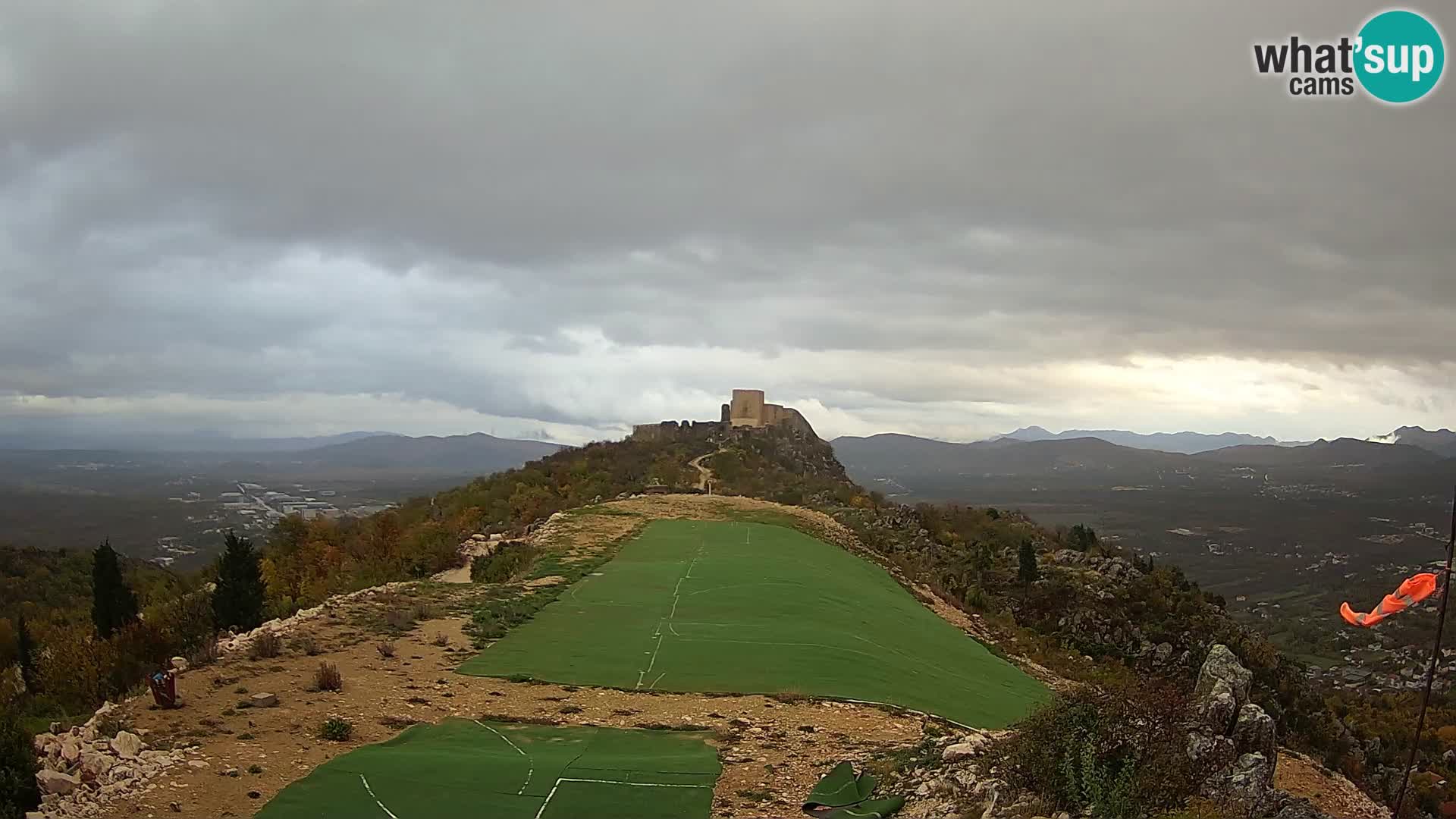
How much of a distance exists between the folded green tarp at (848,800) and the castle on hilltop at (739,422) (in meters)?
57.9

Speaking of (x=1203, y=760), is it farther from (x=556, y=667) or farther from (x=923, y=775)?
(x=556, y=667)

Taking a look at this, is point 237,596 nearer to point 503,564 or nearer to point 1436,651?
point 503,564

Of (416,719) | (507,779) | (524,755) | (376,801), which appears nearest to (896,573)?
(416,719)

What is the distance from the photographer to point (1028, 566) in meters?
36.5

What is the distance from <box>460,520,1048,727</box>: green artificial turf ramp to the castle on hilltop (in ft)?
142

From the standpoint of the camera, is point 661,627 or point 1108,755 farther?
point 661,627

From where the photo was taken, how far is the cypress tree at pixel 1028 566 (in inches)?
1411

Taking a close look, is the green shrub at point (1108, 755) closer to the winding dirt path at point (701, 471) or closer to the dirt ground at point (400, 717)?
the dirt ground at point (400, 717)

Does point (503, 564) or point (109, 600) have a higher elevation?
point (503, 564)

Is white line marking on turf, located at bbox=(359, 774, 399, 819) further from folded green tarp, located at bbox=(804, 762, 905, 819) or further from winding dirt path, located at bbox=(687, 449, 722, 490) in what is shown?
winding dirt path, located at bbox=(687, 449, 722, 490)

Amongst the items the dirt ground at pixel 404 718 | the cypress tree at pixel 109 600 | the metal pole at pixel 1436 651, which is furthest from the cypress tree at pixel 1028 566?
the metal pole at pixel 1436 651

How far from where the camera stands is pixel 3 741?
8.34 metres

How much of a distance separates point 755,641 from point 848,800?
23.8 ft

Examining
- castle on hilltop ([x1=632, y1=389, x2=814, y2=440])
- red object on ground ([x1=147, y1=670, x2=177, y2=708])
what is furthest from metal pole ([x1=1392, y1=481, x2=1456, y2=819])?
castle on hilltop ([x1=632, y1=389, x2=814, y2=440])
